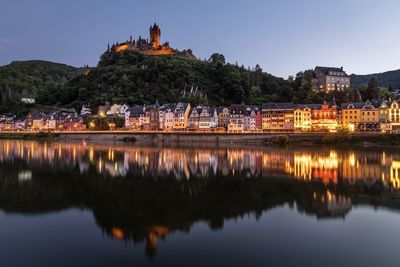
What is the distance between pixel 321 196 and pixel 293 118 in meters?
53.1

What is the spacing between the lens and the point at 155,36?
447ft

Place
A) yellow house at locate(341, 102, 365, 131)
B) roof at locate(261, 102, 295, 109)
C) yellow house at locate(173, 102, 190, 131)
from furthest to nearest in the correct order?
yellow house at locate(173, 102, 190, 131) → roof at locate(261, 102, 295, 109) → yellow house at locate(341, 102, 365, 131)

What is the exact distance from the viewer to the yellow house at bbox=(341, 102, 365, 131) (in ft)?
220

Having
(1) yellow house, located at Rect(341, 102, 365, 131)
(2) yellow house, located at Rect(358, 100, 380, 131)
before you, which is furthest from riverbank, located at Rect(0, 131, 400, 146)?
(1) yellow house, located at Rect(341, 102, 365, 131)

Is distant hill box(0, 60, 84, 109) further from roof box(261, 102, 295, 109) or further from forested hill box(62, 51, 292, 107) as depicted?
roof box(261, 102, 295, 109)

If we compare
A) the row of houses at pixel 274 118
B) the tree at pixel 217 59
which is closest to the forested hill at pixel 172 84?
the tree at pixel 217 59

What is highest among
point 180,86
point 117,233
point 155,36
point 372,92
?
point 155,36

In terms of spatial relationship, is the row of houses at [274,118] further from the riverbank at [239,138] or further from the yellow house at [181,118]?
the riverbank at [239,138]

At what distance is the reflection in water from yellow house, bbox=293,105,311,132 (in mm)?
38836

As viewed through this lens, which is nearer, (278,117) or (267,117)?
(278,117)

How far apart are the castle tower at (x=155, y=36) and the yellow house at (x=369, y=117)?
286 ft

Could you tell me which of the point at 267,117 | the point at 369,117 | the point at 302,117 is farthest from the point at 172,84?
the point at 369,117

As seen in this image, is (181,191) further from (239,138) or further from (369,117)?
(369,117)

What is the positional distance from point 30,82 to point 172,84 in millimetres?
84532
